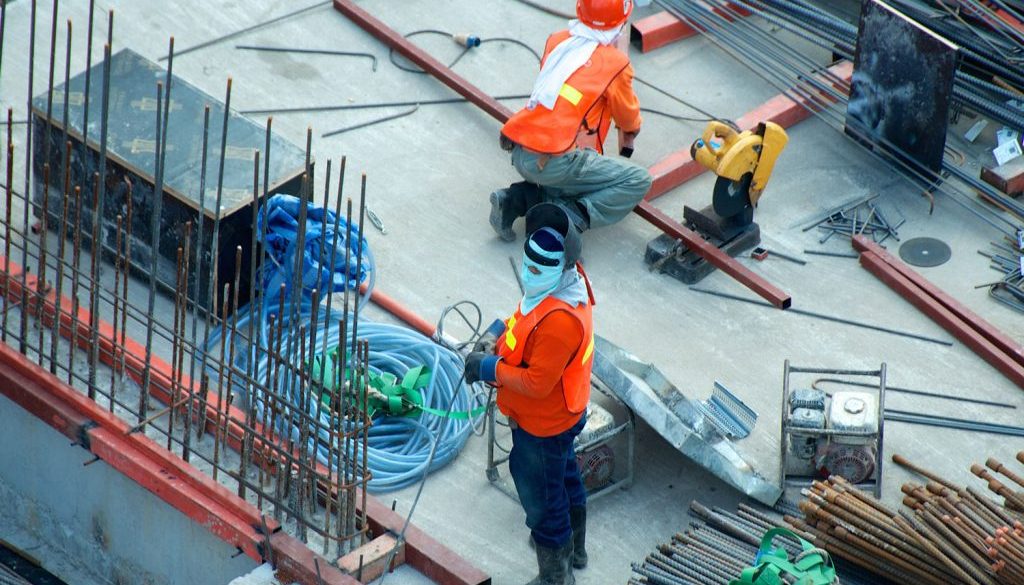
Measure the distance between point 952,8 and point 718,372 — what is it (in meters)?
3.90

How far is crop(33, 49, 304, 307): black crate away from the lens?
36.2 ft

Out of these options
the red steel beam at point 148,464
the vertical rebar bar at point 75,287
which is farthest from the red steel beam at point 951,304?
the vertical rebar bar at point 75,287

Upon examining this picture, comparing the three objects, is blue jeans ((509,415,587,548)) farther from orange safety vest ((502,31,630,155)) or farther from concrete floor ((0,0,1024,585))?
orange safety vest ((502,31,630,155))

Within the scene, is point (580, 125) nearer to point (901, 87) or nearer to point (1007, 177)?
point (901, 87)

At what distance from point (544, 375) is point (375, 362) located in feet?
6.85

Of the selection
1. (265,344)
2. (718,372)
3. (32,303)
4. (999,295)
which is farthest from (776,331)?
(32,303)

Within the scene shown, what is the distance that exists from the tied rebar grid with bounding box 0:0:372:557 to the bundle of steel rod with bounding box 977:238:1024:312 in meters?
4.16

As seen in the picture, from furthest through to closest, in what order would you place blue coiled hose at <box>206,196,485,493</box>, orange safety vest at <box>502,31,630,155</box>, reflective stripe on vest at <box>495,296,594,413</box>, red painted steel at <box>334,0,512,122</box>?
red painted steel at <box>334,0,512,122</box> → orange safety vest at <box>502,31,630,155</box> → blue coiled hose at <box>206,196,485,493</box> → reflective stripe on vest at <box>495,296,594,413</box>

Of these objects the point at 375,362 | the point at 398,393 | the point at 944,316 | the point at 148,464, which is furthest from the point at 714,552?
the point at 148,464

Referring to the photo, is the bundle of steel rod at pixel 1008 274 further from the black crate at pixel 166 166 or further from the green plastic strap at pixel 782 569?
the black crate at pixel 166 166

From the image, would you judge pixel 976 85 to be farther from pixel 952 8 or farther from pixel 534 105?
pixel 534 105

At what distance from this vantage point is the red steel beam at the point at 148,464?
383 inches

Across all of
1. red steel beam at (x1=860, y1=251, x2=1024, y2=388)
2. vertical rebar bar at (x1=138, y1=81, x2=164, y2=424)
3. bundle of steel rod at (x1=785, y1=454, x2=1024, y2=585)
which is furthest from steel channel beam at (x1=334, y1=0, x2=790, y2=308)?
vertical rebar bar at (x1=138, y1=81, x2=164, y2=424)

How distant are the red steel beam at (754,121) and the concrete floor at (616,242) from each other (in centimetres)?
9
